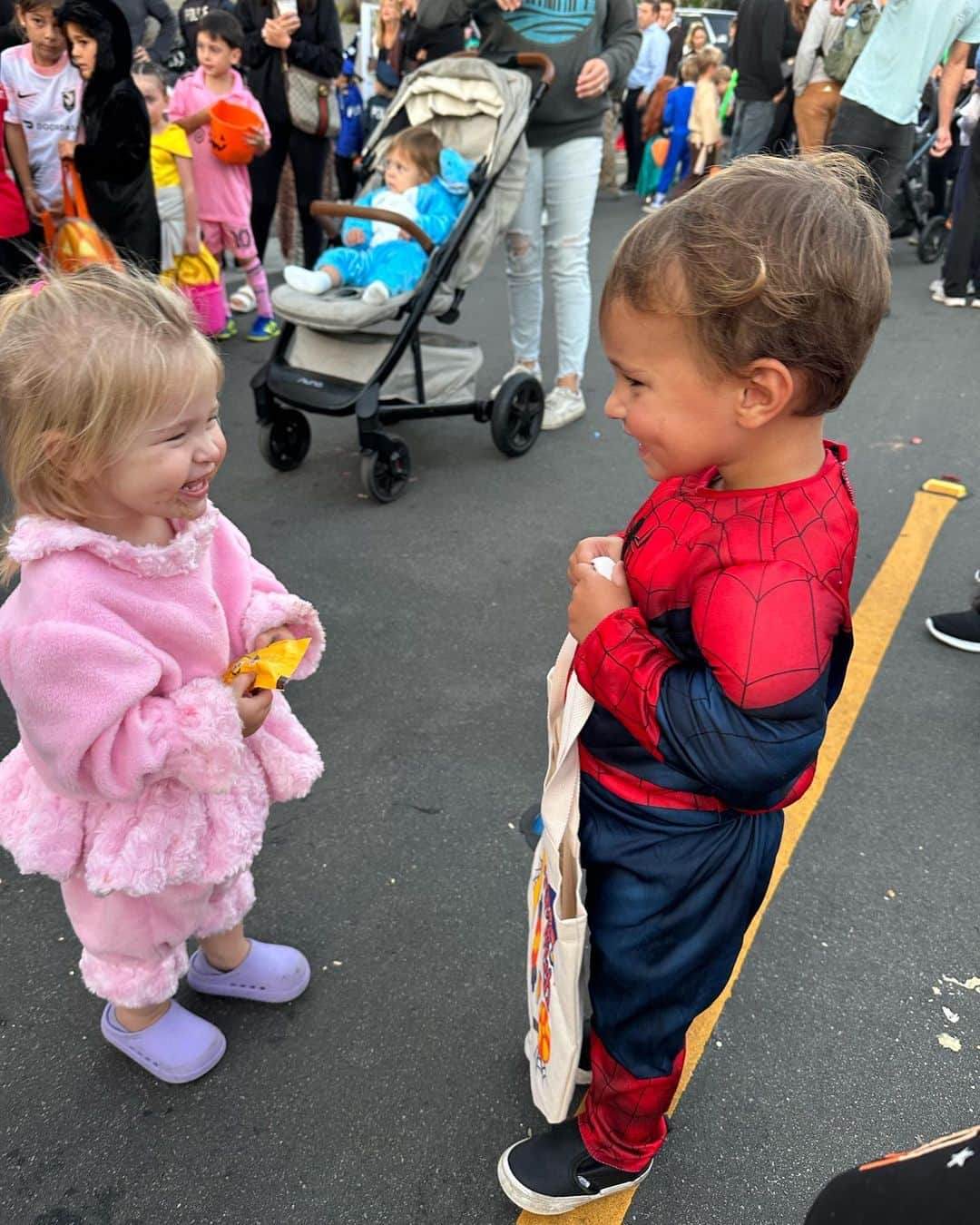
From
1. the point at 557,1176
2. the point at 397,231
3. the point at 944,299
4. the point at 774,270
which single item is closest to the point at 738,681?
the point at 774,270

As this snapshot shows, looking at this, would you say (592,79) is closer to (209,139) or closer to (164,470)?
A: (209,139)

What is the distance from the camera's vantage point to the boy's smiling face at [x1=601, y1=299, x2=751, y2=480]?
47.3 inches

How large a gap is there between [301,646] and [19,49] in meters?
4.13

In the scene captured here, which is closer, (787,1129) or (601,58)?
(787,1129)

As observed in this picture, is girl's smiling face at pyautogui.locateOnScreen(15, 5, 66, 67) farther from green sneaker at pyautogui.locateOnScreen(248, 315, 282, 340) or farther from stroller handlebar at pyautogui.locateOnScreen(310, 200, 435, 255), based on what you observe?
green sneaker at pyautogui.locateOnScreen(248, 315, 282, 340)

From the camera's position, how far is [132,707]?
1.44 m

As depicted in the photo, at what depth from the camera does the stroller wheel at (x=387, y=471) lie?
4160 millimetres

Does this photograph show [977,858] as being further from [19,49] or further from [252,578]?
[19,49]

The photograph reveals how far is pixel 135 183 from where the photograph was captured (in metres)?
4.65

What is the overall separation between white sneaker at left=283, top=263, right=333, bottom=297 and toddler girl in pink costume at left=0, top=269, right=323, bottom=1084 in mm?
2535

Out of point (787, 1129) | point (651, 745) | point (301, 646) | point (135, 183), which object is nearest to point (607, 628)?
point (651, 745)

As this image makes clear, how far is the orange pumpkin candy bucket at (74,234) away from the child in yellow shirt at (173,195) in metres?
0.84

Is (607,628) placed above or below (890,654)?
above

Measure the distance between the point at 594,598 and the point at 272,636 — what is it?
2.30 ft
